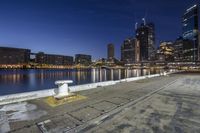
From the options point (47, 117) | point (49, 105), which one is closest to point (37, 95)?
point (49, 105)

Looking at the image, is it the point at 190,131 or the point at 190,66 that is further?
the point at 190,66

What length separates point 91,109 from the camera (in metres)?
5.30

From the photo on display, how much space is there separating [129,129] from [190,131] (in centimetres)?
156

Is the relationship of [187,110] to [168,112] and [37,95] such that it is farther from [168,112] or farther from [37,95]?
[37,95]

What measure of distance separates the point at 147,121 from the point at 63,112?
9.18ft

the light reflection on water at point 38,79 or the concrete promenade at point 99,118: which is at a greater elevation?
the concrete promenade at point 99,118

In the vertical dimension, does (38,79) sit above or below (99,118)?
below

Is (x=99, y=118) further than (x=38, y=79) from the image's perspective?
No

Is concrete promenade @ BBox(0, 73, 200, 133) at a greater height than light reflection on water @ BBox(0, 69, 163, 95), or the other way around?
concrete promenade @ BBox(0, 73, 200, 133)

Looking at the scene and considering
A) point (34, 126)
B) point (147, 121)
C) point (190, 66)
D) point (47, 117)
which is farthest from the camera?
point (190, 66)

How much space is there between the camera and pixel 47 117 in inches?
177

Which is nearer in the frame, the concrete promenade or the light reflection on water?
the concrete promenade

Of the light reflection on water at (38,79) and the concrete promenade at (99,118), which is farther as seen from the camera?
the light reflection on water at (38,79)

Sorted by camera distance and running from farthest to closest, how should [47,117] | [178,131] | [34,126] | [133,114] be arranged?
[133,114] → [47,117] → [34,126] → [178,131]
